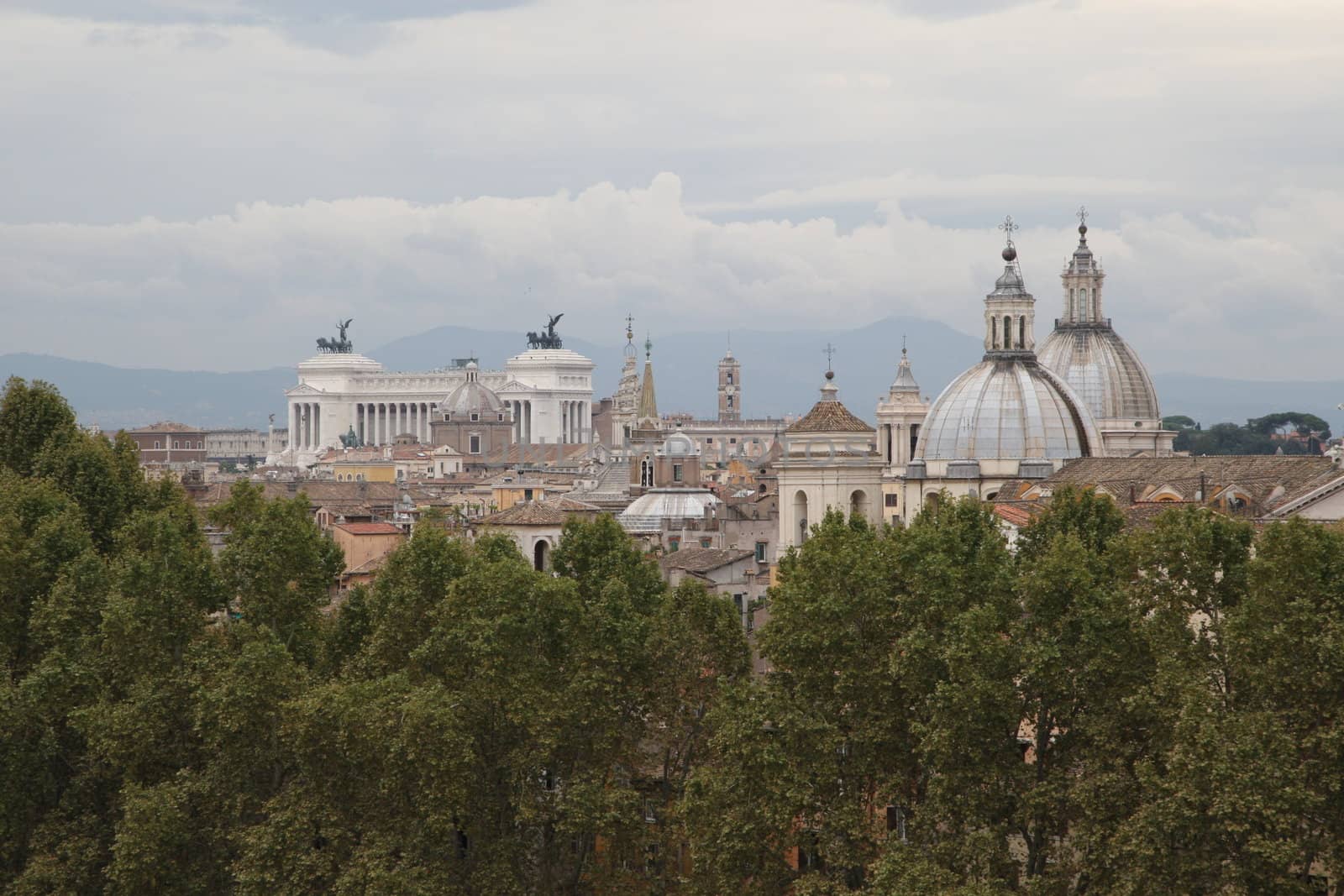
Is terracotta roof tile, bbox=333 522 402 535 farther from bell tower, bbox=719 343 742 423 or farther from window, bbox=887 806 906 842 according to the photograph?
bell tower, bbox=719 343 742 423

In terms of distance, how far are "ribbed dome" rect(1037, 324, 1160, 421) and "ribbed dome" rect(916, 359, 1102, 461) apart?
19.4 meters

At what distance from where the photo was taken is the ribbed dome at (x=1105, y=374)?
72.6 m

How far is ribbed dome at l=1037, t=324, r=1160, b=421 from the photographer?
238 feet

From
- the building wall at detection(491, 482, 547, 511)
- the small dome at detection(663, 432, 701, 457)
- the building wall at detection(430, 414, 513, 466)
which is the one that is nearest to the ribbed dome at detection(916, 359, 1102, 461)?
the small dome at detection(663, 432, 701, 457)

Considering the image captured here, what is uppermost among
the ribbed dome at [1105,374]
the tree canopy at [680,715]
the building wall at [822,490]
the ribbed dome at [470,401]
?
the ribbed dome at [470,401]

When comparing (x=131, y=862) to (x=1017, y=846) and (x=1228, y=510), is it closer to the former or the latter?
(x=1017, y=846)

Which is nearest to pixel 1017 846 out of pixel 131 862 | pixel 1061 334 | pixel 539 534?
pixel 131 862

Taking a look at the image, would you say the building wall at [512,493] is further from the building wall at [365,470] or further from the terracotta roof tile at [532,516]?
the building wall at [365,470]

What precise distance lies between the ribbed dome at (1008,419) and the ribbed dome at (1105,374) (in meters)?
19.4

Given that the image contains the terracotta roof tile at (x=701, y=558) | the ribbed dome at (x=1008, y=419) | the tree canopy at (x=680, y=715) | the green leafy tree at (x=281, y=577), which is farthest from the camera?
the terracotta roof tile at (x=701, y=558)

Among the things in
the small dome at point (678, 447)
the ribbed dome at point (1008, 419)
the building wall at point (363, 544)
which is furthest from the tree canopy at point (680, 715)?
the small dome at point (678, 447)

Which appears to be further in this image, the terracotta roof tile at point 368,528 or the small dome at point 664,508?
the small dome at point 664,508

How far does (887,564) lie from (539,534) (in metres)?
29.1

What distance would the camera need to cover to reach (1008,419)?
51.8 metres
